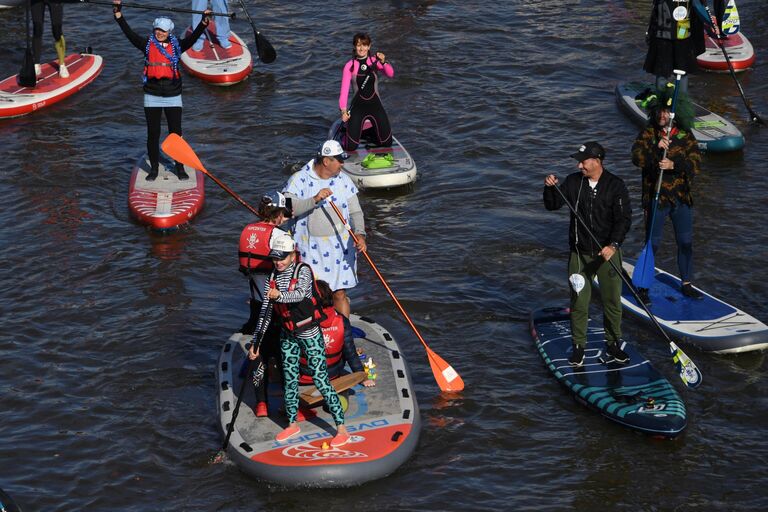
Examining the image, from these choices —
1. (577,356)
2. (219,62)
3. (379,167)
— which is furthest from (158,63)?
→ (577,356)

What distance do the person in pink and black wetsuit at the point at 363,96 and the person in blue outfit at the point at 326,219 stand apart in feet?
15.2

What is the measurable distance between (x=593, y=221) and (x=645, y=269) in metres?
1.77

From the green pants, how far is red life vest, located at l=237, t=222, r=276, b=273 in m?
2.73

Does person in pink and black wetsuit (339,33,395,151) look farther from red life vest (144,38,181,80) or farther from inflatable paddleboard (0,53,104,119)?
inflatable paddleboard (0,53,104,119)

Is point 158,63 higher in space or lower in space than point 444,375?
higher

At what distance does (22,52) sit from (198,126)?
5.76 m

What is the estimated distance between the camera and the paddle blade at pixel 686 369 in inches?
381

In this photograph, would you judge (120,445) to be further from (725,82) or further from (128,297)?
(725,82)

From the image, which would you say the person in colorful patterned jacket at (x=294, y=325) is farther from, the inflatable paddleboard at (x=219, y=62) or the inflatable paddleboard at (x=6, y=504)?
the inflatable paddleboard at (x=219, y=62)

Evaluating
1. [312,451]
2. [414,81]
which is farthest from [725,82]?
[312,451]

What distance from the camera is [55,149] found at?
55.7 ft

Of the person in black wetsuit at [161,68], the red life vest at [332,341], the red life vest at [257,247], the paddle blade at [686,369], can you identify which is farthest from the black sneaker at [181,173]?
the paddle blade at [686,369]

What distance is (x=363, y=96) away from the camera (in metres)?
15.1

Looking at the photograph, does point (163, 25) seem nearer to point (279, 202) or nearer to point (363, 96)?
point (363, 96)
